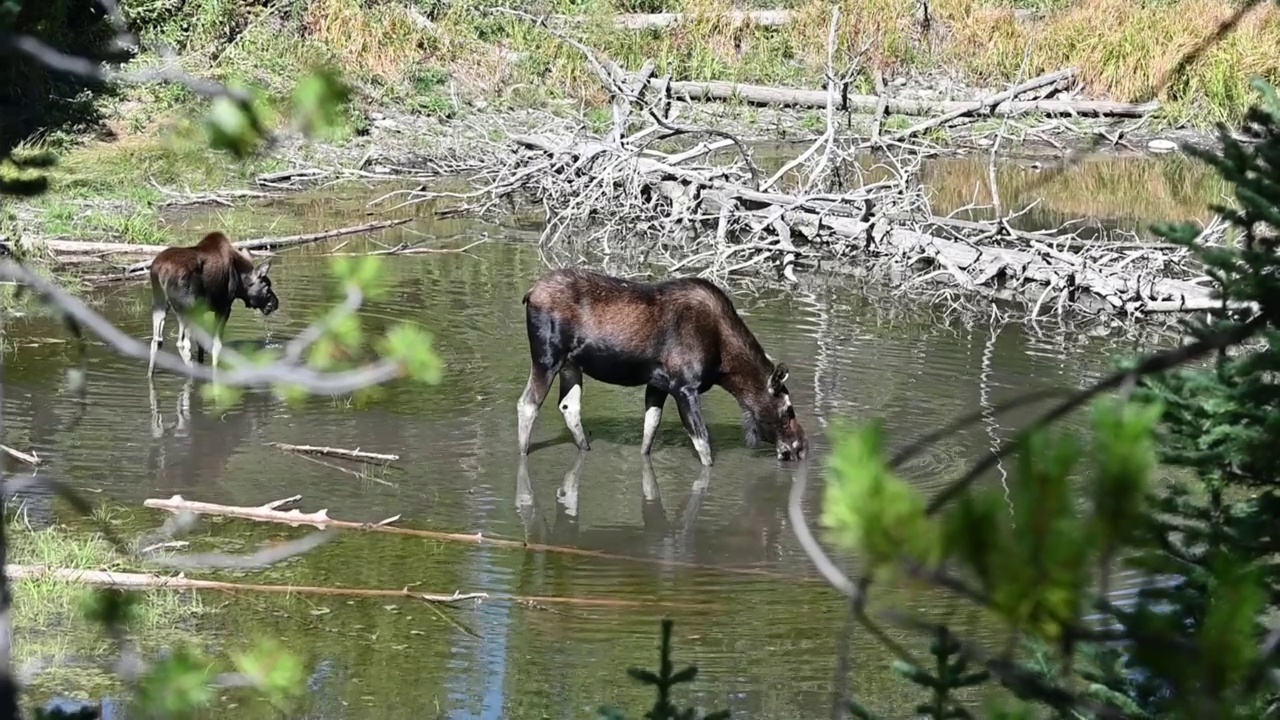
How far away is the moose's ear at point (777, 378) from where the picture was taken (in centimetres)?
1178

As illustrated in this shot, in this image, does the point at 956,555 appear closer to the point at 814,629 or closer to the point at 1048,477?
the point at 1048,477

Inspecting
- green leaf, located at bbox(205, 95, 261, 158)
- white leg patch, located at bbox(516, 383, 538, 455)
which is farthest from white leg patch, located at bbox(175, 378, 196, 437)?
green leaf, located at bbox(205, 95, 261, 158)

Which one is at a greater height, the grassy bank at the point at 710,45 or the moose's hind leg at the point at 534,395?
the grassy bank at the point at 710,45

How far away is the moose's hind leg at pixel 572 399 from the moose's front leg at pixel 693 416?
0.72 m

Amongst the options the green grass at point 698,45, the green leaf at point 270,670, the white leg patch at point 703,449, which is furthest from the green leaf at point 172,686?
the green grass at point 698,45

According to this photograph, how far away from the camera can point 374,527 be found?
10.0 meters

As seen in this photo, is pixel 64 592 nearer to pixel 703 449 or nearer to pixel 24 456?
pixel 24 456

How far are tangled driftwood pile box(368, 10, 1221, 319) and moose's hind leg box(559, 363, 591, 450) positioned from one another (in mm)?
4919

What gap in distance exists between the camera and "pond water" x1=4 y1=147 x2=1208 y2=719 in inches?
320

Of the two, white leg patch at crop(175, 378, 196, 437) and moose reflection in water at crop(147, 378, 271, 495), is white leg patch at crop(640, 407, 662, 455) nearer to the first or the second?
moose reflection in water at crop(147, 378, 271, 495)

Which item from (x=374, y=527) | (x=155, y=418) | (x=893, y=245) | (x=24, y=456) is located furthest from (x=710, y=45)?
(x=24, y=456)

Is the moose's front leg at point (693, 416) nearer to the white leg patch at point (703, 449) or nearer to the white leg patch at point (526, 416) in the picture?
the white leg patch at point (703, 449)

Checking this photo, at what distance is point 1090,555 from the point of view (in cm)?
236

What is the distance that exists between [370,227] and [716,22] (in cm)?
1242
